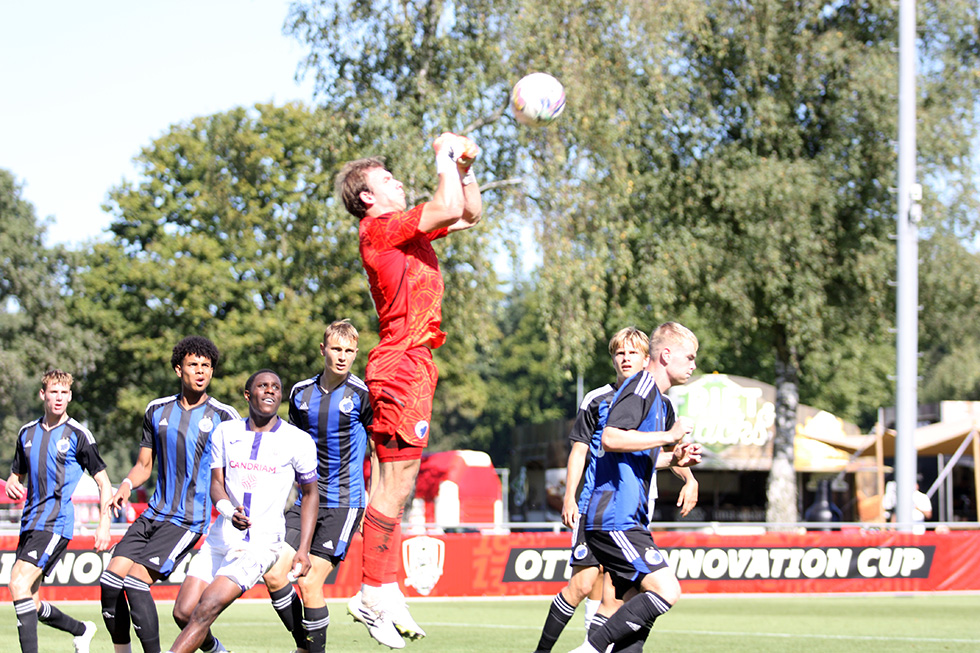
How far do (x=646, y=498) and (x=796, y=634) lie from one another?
6.80m

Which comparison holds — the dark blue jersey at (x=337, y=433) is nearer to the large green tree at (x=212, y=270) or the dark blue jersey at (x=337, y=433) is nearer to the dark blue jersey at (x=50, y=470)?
the dark blue jersey at (x=50, y=470)

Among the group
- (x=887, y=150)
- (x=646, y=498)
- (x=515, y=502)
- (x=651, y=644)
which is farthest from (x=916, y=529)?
(x=515, y=502)

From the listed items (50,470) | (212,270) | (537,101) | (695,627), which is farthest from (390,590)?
(212,270)

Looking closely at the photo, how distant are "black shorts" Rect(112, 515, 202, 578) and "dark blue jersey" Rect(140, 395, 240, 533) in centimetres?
5

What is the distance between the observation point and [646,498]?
714 cm

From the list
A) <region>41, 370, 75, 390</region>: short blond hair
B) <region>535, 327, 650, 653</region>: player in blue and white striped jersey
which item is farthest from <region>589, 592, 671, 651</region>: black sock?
<region>41, 370, 75, 390</region>: short blond hair

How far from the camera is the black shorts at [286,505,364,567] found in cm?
754

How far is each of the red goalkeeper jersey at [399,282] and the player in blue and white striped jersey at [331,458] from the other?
5.49ft

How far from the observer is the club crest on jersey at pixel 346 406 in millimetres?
7777

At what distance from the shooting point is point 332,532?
7.62 m

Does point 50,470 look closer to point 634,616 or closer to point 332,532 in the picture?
point 332,532

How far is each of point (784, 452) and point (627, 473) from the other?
2373 cm

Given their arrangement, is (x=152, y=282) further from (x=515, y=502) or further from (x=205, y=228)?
(x=515, y=502)

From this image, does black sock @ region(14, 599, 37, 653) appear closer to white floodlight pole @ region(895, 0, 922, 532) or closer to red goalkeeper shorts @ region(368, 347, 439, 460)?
red goalkeeper shorts @ region(368, 347, 439, 460)
